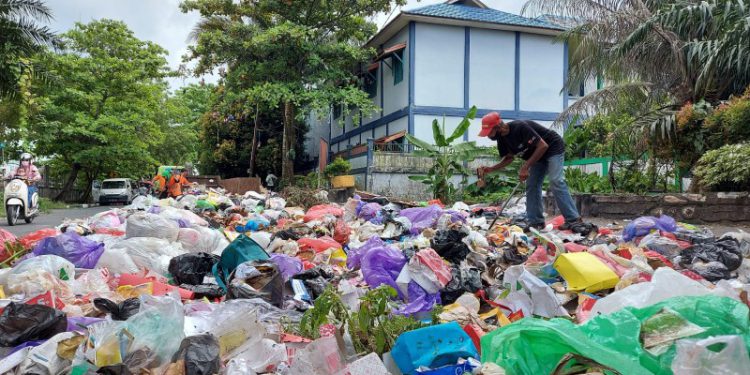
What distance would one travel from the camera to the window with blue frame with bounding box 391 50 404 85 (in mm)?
17250

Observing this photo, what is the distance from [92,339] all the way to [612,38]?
1084cm

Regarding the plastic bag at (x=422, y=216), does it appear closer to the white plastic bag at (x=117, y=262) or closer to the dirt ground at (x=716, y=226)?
the dirt ground at (x=716, y=226)

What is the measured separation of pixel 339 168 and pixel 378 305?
13762mm

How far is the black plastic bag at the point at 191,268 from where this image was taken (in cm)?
385

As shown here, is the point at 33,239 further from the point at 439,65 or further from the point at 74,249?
the point at 439,65

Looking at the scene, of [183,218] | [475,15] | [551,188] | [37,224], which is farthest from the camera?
[475,15]

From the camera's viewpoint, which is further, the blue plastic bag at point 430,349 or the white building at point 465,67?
the white building at point 465,67

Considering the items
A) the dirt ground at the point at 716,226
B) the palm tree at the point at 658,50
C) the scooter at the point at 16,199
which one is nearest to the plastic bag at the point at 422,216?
the dirt ground at the point at 716,226

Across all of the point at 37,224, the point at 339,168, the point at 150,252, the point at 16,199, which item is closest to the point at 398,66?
the point at 339,168

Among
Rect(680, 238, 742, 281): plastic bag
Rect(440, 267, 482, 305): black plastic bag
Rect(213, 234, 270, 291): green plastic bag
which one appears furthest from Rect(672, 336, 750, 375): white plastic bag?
Rect(213, 234, 270, 291): green plastic bag

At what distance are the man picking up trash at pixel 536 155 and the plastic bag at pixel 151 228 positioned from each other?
126 inches

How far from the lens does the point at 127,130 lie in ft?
72.0

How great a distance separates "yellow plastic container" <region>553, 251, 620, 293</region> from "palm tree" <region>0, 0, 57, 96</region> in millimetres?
12819

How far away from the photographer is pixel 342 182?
49.9 feet
